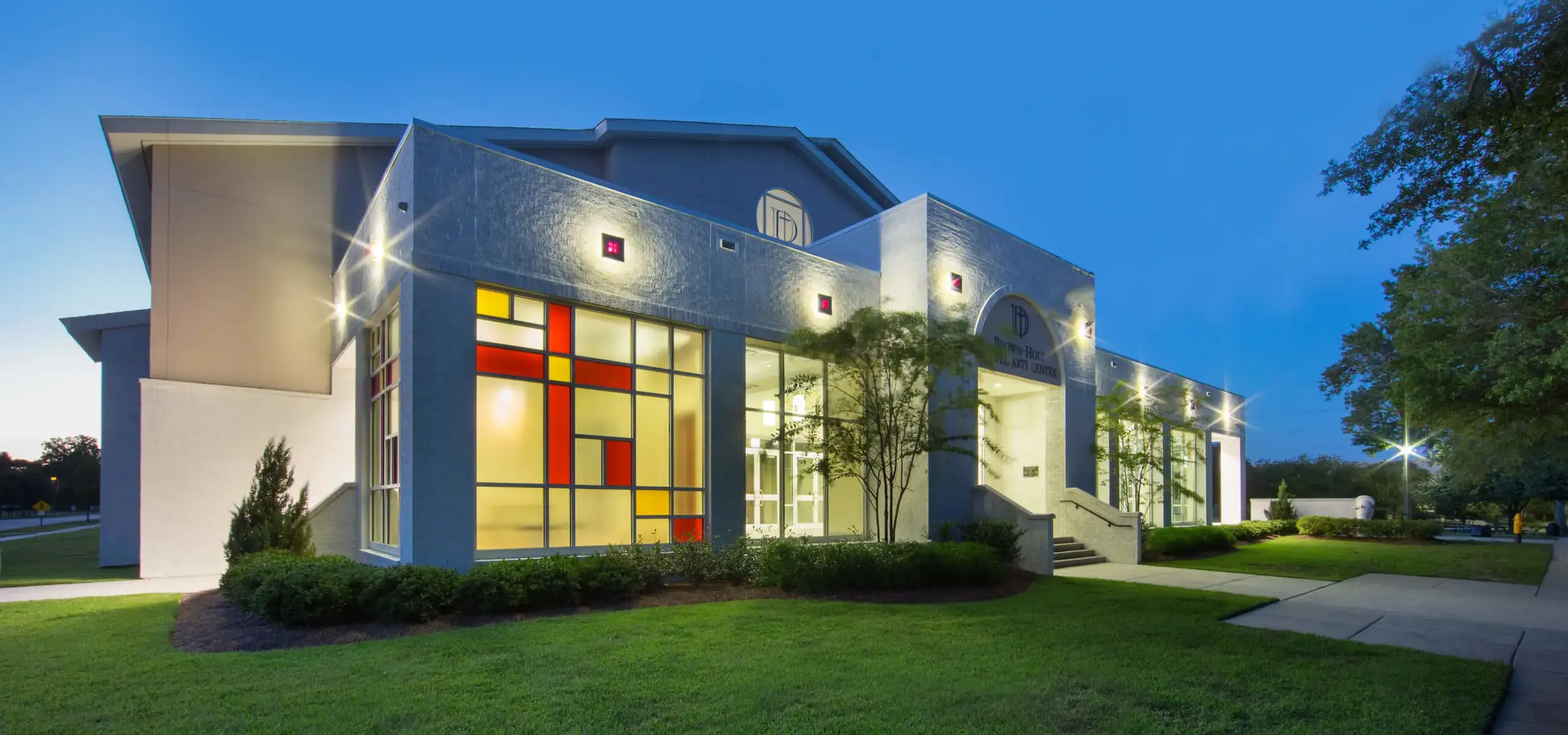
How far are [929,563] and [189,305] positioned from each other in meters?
15.7

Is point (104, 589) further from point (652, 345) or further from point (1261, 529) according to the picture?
point (1261, 529)

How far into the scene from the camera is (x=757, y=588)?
12.5 m

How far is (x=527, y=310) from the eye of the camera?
1261 cm

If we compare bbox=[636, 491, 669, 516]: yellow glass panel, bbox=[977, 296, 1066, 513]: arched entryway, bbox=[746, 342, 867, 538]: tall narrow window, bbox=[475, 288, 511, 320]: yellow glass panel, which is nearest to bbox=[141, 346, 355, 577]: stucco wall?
bbox=[475, 288, 511, 320]: yellow glass panel

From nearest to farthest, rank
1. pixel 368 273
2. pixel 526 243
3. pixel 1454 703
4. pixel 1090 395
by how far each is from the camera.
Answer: pixel 1454 703
pixel 526 243
pixel 368 273
pixel 1090 395

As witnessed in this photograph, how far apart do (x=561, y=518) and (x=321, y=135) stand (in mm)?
11888

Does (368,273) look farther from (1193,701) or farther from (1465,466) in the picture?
(1465,466)

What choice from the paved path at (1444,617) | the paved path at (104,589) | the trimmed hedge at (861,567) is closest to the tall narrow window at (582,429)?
the trimmed hedge at (861,567)

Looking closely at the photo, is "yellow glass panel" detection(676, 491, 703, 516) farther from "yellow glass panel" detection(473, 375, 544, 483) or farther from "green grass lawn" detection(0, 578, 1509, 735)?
A: "green grass lawn" detection(0, 578, 1509, 735)

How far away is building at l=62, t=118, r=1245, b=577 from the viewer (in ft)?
39.2

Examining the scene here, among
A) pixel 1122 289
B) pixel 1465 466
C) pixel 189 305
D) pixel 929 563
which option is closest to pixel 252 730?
pixel 929 563

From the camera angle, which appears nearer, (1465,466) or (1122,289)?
(1465,466)

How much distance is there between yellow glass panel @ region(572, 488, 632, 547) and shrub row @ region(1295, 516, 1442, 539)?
27939mm

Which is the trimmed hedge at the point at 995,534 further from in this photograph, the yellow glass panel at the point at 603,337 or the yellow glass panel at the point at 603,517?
the yellow glass panel at the point at 603,337
